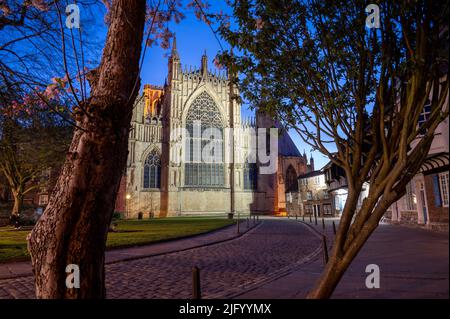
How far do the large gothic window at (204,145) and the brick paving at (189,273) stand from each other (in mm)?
33226

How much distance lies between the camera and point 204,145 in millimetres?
44719

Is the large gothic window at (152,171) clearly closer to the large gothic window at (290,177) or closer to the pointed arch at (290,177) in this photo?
the pointed arch at (290,177)

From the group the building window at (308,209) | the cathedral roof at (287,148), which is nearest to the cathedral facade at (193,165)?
the cathedral roof at (287,148)

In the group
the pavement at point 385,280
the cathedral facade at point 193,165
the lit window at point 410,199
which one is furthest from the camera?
the cathedral facade at point 193,165

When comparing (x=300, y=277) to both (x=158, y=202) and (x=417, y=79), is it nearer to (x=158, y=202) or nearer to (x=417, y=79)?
(x=417, y=79)

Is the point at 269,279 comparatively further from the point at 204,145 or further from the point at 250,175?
the point at 250,175

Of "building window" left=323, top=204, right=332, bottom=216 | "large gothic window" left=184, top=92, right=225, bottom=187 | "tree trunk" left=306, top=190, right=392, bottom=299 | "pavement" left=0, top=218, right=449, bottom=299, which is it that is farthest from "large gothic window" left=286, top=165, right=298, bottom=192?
"tree trunk" left=306, top=190, right=392, bottom=299

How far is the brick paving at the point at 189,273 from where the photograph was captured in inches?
206

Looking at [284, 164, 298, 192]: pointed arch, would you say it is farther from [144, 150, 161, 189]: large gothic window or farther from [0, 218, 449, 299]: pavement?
[0, 218, 449, 299]: pavement

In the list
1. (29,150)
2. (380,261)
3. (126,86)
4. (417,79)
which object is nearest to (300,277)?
(380,261)

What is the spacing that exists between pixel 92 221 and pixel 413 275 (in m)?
6.20

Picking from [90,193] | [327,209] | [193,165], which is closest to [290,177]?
[327,209]

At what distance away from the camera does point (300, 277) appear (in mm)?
6012
